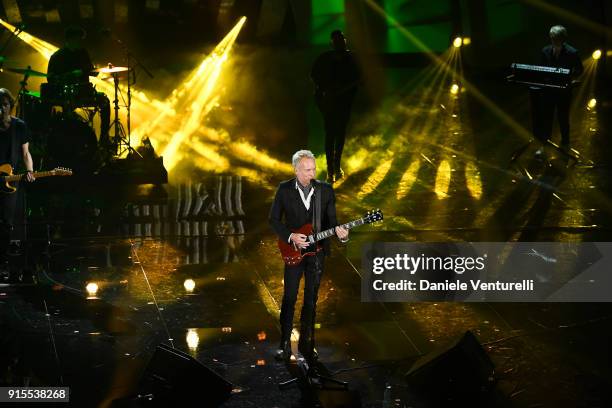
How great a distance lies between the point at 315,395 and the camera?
24.1ft

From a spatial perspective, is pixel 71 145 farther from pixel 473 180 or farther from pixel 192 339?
pixel 192 339

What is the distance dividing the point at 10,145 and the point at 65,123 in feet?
12.4

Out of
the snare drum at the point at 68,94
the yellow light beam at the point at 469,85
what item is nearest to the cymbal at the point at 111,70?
the snare drum at the point at 68,94

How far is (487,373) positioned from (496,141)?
908 centimetres

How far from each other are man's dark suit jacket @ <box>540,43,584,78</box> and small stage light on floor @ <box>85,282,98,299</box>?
25.0ft

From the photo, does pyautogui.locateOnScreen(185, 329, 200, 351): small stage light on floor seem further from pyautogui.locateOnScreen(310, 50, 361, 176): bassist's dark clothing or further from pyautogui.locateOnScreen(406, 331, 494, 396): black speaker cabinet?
pyautogui.locateOnScreen(310, 50, 361, 176): bassist's dark clothing

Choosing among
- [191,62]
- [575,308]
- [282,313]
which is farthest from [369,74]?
[282,313]

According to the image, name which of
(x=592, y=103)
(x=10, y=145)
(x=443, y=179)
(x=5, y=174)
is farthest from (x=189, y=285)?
(x=592, y=103)

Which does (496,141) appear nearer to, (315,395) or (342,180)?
(342,180)

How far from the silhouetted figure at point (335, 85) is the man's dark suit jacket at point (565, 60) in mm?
2826

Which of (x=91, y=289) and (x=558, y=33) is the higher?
(x=558, y=33)

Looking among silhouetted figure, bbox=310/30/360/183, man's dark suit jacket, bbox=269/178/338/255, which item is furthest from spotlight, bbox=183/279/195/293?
silhouetted figure, bbox=310/30/360/183

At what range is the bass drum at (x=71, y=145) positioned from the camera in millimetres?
13617

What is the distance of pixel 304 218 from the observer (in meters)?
7.71
